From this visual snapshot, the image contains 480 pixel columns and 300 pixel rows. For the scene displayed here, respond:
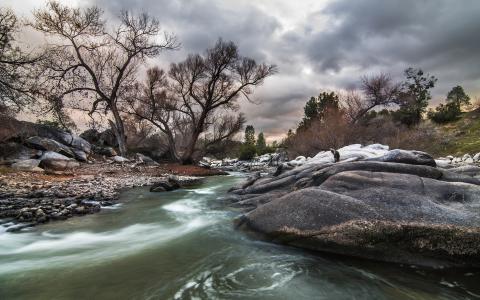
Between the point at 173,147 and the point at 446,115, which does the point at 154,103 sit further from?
the point at 446,115

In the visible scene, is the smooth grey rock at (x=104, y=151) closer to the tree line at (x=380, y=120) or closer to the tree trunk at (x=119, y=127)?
the tree trunk at (x=119, y=127)

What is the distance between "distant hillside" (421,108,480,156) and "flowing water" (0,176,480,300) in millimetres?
27330

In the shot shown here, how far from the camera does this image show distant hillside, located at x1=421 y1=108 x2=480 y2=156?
91.0ft

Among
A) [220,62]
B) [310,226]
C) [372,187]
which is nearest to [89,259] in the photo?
[310,226]

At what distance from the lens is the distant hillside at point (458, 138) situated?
2775 cm

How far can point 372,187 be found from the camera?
5809 mm

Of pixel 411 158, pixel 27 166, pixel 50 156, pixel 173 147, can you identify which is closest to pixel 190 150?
pixel 173 147

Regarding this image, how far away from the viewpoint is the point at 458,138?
32125mm

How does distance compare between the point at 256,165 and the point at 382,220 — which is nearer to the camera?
the point at 382,220

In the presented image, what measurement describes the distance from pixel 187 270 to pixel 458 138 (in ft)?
121

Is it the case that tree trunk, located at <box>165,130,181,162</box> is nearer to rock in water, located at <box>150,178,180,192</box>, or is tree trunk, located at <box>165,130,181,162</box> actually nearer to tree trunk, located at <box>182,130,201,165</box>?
tree trunk, located at <box>182,130,201,165</box>

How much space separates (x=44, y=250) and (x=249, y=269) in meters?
3.87

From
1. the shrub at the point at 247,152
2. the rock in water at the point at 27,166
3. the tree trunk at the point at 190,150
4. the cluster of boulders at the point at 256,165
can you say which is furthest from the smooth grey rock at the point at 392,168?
the shrub at the point at 247,152

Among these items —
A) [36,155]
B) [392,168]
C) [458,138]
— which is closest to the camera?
[392,168]
